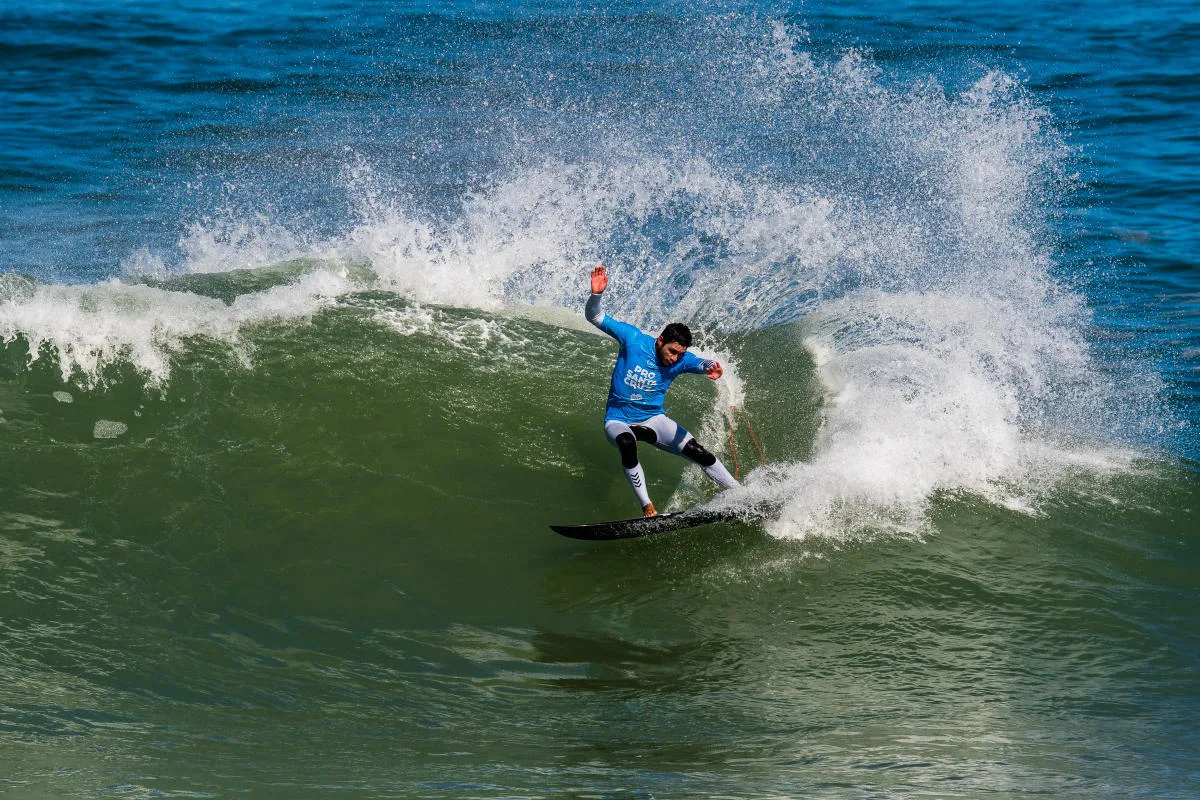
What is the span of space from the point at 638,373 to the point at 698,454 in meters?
0.74

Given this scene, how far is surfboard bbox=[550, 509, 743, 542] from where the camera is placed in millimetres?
7781

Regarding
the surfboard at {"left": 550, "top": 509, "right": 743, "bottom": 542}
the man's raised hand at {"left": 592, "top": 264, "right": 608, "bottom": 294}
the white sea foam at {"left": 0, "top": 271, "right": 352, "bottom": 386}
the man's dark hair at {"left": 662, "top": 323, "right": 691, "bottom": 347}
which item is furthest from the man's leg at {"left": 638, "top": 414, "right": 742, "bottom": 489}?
the white sea foam at {"left": 0, "top": 271, "right": 352, "bottom": 386}

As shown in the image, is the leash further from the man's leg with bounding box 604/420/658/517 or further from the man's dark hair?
the man's dark hair

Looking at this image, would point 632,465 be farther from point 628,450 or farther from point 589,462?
point 589,462

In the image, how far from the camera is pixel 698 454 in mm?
8289

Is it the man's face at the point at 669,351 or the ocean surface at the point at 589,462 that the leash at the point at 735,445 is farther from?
the man's face at the point at 669,351

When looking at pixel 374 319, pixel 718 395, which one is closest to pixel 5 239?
pixel 374 319

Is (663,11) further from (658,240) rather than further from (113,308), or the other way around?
(113,308)

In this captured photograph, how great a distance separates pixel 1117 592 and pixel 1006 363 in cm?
397

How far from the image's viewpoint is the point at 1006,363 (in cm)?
1145

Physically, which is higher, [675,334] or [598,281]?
[598,281]

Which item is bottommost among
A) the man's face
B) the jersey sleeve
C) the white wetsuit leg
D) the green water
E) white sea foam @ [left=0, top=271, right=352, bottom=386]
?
the green water

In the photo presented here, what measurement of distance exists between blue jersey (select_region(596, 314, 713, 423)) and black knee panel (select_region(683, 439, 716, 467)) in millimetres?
349

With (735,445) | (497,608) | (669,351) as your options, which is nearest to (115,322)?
(497,608)
